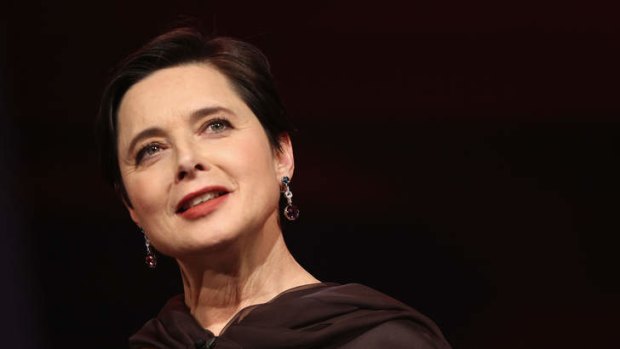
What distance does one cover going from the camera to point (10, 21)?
87.1 inches

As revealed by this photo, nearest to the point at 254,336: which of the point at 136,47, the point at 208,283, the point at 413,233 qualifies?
the point at 208,283

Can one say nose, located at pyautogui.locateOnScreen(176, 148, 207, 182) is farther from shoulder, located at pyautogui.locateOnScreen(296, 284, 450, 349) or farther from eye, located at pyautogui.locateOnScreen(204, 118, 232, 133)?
shoulder, located at pyautogui.locateOnScreen(296, 284, 450, 349)

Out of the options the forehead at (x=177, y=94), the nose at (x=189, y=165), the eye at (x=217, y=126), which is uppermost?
the forehead at (x=177, y=94)

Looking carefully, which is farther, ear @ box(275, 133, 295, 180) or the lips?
ear @ box(275, 133, 295, 180)

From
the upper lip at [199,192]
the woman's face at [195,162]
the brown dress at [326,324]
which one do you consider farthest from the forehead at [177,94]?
the brown dress at [326,324]

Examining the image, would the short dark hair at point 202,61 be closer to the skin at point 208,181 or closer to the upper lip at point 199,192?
the skin at point 208,181

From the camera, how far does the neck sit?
5.47 ft

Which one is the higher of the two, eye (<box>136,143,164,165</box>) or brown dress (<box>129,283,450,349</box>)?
eye (<box>136,143,164,165</box>)

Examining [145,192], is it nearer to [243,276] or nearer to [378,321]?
[243,276]

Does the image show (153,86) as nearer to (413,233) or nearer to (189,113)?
(189,113)

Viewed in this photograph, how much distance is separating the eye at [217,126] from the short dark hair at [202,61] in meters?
0.07

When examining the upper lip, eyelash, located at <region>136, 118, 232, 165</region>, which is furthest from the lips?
eyelash, located at <region>136, 118, 232, 165</region>

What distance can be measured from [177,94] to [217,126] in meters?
0.08

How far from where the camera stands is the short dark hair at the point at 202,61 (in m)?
1.73
